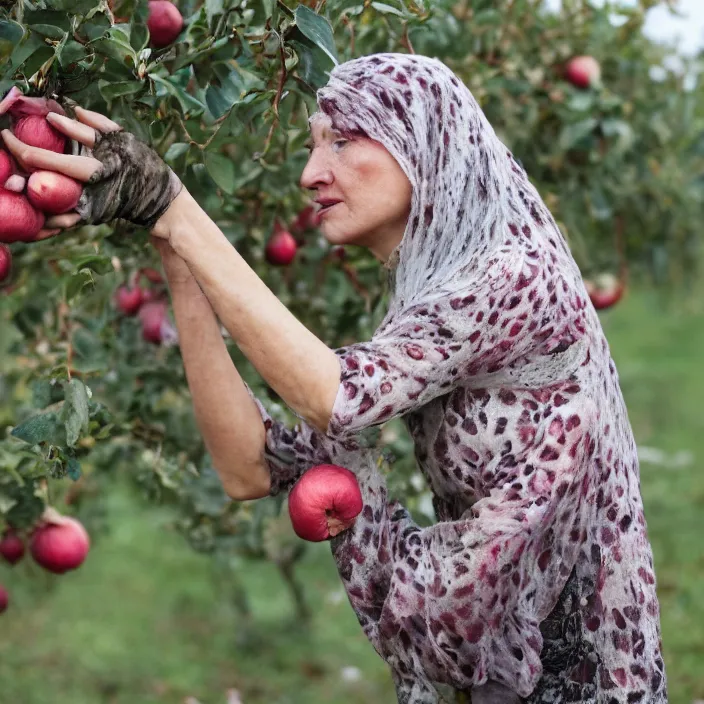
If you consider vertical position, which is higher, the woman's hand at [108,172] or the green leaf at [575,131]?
the woman's hand at [108,172]

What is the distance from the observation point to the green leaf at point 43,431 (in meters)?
1.72

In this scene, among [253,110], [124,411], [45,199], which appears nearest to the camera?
[45,199]

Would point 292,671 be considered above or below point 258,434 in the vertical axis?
below

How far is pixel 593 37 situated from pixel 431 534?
198cm

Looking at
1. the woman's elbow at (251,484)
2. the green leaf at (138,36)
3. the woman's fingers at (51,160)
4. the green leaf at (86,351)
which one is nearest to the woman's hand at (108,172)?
the woman's fingers at (51,160)

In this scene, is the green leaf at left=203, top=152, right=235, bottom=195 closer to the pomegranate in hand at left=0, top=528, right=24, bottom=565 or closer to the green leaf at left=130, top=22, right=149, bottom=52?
the green leaf at left=130, top=22, right=149, bottom=52

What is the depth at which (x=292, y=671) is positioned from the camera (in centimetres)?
460

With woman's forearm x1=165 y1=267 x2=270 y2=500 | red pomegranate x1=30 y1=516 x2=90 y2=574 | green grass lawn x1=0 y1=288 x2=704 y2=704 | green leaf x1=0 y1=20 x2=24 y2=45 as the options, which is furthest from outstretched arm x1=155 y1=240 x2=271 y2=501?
green grass lawn x1=0 y1=288 x2=704 y2=704

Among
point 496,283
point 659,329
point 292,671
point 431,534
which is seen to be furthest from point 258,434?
point 659,329

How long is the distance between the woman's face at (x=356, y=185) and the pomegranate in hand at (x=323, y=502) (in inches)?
13.0

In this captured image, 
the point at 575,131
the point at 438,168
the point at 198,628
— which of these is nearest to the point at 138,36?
the point at 438,168

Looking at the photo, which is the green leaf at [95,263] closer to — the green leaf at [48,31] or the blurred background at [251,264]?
the blurred background at [251,264]

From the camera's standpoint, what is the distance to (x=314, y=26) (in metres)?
1.58

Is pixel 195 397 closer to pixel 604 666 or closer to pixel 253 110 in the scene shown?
pixel 253 110
